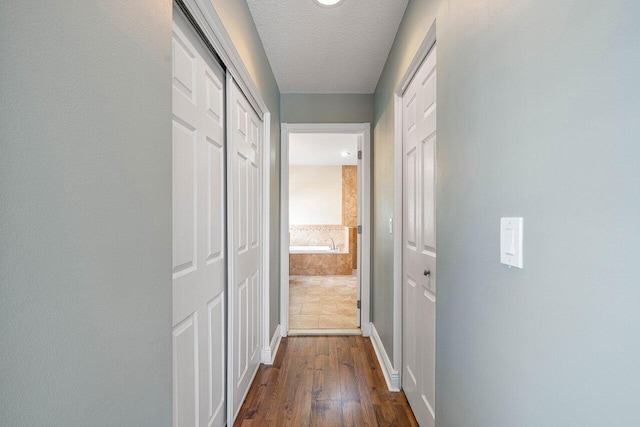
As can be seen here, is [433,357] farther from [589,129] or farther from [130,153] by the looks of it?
[130,153]

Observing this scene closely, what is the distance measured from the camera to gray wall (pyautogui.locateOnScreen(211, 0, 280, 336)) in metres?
1.62

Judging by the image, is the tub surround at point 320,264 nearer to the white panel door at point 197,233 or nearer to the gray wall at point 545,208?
the white panel door at point 197,233

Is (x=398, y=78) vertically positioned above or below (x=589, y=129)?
above

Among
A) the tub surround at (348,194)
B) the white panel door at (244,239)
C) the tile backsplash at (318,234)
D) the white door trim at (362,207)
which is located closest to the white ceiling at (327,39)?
the white door trim at (362,207)

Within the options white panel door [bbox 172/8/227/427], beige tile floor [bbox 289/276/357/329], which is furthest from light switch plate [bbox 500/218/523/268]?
beige tile floor [bbox 289/276/357/329]

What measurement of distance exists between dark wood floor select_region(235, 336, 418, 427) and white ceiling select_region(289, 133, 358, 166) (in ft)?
9.34

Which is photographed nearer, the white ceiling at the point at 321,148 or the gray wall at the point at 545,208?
the gray wall at the point at 545,208

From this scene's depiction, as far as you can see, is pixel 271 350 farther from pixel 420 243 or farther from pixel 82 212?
pixel 82 212

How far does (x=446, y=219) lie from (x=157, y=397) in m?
1.12

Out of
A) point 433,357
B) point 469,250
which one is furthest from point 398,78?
point 433,357

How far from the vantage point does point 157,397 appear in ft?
2.97

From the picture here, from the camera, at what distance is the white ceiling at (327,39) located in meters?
1.89

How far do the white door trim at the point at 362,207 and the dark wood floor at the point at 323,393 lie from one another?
0.39 m

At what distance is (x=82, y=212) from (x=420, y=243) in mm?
1551
